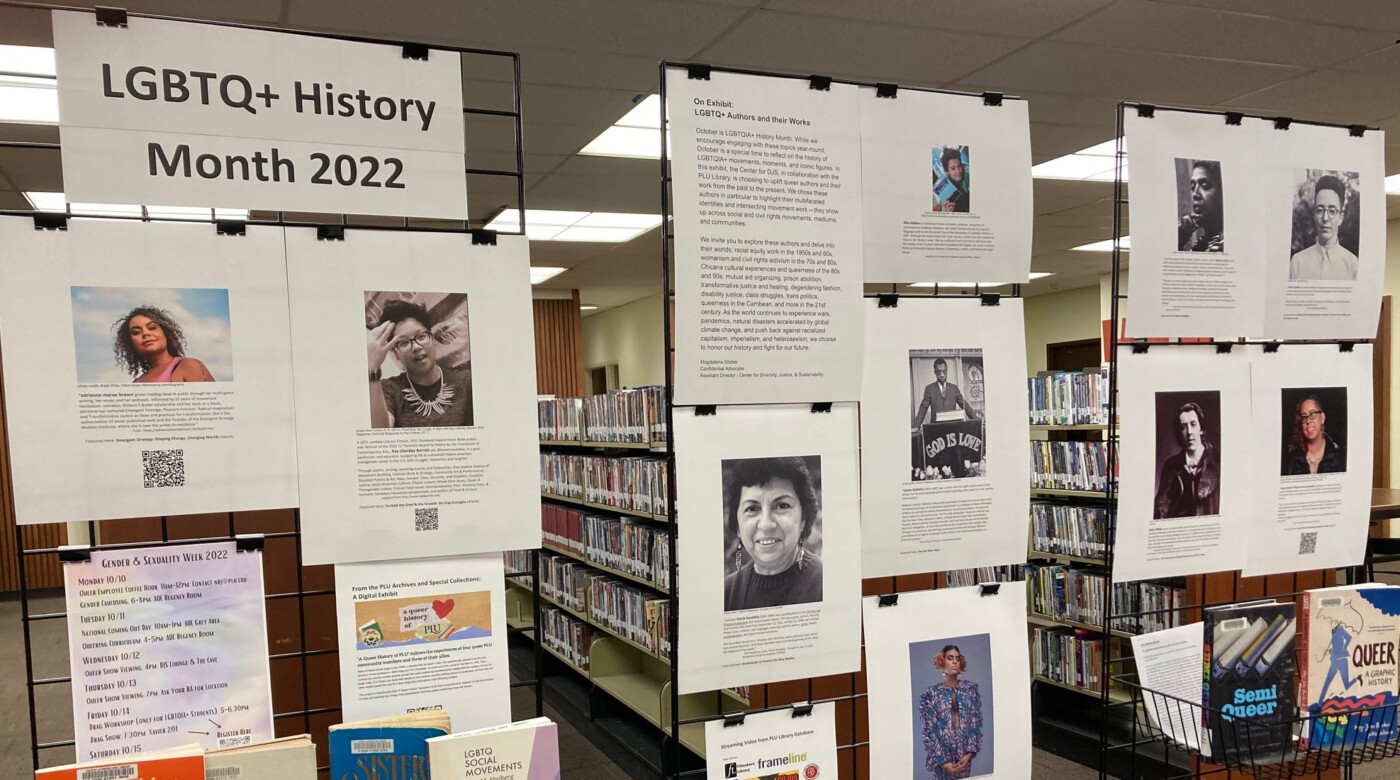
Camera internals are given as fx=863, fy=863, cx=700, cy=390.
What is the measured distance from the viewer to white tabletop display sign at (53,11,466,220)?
1139 millimetres

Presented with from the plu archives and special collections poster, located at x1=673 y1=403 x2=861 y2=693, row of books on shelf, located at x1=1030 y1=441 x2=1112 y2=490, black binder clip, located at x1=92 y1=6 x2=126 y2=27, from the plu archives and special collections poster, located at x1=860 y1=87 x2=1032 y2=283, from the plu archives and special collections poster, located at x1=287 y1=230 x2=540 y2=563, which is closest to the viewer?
black binder clip, located at x1=92 y1=6 x2=126 y2=27

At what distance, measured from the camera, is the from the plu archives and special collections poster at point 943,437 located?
4.83 ft

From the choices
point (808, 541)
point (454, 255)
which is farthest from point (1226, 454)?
point (454, 255)

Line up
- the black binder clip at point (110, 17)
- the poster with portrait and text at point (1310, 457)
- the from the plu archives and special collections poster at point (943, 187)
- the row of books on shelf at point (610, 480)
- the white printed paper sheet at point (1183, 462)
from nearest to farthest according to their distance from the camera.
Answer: the black binder clip at point (110, 17), the from the plu archives and special collections poster at point (943, 187), the white printed paper sheet at point (1183, 462), the poster with portrait and text at point (1310, 457), the row of books on shelf at point (610, 480)

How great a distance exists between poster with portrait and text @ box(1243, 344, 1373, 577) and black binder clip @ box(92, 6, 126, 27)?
1973mm

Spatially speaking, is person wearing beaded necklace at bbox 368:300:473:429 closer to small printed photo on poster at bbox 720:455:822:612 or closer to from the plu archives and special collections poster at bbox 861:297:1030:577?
small printed photo on poster at bbox 720:455:822:612

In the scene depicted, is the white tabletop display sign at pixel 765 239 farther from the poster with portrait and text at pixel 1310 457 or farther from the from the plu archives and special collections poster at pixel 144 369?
the poster with portrait and text at pixel 1310 457

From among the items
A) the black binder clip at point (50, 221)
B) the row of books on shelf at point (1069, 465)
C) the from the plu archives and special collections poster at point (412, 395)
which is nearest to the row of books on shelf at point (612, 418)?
the row of books on shelf at point (1069, 465)

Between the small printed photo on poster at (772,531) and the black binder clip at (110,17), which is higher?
the black binder clip at (110,17)

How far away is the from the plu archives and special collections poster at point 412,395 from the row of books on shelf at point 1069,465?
3373 mm

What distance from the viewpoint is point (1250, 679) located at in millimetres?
1636

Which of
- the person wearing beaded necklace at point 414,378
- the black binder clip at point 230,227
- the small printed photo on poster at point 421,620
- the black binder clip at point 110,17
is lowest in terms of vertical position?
the small printed photo on poster at point 421,620

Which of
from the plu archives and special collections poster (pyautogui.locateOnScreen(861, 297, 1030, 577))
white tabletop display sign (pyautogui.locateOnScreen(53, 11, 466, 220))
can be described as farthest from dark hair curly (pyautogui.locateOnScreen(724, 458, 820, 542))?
white tabletop display sign (pyautogui.locateOnScreen(53, 11, 466, 220))

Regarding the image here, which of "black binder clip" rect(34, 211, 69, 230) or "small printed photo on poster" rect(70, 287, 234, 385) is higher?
"black binder clip" rect(34, 211, 69, 230)
